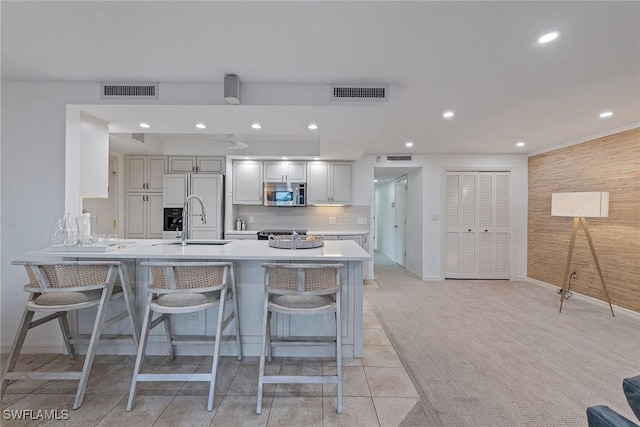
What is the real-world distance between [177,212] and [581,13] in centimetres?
509

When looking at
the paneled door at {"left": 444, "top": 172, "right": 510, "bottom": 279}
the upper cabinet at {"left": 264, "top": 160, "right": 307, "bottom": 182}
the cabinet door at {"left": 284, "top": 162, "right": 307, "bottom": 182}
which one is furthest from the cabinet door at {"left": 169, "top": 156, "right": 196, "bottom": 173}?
the paneled door at {"left": 444, "top": 172, "right": 510, "bottom": 279}

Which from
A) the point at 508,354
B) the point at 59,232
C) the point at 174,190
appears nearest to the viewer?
the point at 59,232

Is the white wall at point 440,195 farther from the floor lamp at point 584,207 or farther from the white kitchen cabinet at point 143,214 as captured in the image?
the white kitchen cabinet at point 143,214

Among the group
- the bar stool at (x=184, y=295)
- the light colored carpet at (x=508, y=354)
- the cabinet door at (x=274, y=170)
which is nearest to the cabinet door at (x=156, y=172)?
the cabinet door at (x=274, y=170)

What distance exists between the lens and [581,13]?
1.59 meters

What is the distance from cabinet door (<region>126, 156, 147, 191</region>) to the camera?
15.7ft

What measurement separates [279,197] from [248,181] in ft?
2.07

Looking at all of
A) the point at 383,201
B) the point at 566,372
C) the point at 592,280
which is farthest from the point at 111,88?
the point at 383,201

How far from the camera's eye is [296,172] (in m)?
5.11

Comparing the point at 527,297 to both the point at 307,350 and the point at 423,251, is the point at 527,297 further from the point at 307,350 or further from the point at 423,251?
the point at 307,350

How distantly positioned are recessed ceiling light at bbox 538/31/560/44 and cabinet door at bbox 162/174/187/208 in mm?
4687

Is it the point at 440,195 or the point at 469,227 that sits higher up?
the point at 440,195

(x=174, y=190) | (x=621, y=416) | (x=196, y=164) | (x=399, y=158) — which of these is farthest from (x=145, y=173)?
(x=621, y=416)

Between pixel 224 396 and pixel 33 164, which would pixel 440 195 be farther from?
pixel 33 164
